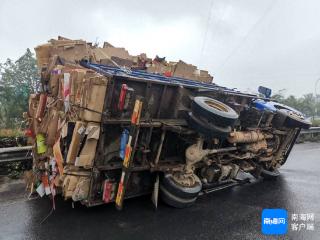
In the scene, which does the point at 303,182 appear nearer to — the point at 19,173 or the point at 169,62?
the point at 169,62

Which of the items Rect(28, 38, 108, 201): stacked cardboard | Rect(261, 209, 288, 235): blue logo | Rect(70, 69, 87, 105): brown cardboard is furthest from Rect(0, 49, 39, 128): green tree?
Rect(261, 209, 288, 235): blue logo

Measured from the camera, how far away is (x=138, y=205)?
4.65m

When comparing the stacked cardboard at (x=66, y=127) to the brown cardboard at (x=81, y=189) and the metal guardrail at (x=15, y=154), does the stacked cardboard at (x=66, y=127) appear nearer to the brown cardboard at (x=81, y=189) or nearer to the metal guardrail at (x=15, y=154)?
the brown cardboard at (x=81, y=189)

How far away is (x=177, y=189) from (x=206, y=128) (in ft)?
3.27

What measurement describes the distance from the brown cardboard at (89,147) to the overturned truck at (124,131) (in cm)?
1

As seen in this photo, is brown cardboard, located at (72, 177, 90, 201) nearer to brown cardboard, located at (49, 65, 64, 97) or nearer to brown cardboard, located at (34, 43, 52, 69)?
brown cardboard, located at (49, 65, 64, 97)

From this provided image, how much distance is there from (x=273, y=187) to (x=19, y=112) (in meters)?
13.1

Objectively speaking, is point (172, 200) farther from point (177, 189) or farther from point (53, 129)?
point (53, 129)

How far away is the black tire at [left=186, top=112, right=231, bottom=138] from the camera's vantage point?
4.35 m

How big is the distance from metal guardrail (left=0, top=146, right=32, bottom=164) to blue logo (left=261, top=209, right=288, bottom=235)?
4.09m

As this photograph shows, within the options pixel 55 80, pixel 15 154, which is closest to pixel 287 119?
pixel 55 80

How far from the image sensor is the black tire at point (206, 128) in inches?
171

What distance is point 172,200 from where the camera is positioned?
15.0 feet

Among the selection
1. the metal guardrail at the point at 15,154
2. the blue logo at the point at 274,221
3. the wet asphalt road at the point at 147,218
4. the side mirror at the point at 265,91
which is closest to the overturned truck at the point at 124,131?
the wet asphalt road at the point at 147,218
